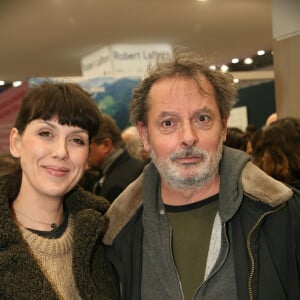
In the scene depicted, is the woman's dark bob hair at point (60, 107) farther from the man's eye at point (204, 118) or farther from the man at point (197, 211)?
the man's eye at point (204, 118)

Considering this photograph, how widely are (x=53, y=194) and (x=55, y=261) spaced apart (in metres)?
0.22

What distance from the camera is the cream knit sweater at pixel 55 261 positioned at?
5.04 feet

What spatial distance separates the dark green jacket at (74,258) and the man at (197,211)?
0.08 meters

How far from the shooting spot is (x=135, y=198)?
1.88 metres

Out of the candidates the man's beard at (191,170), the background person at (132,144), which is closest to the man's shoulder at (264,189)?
the man's beard at (191,170)

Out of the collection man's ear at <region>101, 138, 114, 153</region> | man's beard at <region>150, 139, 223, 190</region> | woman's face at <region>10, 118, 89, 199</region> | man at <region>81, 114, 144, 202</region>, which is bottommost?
man at <region>81, 114, 144, 202</region>

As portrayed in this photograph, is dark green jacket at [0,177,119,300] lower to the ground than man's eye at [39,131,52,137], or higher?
lower

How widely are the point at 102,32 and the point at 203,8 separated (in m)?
1.67

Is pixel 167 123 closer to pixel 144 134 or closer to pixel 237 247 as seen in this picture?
pixel 144 134

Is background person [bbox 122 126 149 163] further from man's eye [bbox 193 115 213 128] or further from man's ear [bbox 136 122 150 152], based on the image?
man's eye [bbox 193 115 213 128]

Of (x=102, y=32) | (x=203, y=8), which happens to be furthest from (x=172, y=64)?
(x=102, y=32)

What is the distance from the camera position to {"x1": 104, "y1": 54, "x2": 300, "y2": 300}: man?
5.12ft

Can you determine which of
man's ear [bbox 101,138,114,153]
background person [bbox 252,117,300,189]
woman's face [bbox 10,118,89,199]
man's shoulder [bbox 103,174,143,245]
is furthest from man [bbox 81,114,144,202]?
woman's face [bbox 10,118,89,199]

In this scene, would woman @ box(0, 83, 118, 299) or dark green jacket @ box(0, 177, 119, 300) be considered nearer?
dark green jacket @ box(0, 177, 119, 300)
